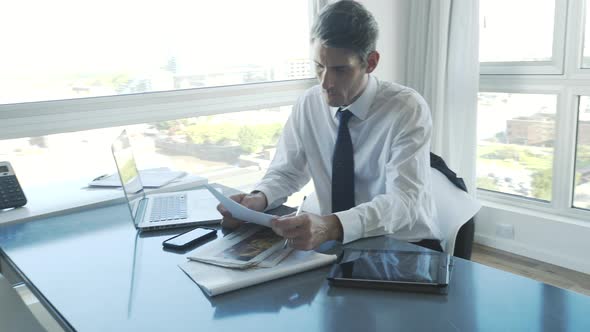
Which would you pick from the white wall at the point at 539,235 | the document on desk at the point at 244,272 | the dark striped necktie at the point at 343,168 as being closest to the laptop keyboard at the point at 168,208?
the document on desk at the point at 244,272

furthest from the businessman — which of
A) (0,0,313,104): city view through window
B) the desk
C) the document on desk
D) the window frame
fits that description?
the window frame

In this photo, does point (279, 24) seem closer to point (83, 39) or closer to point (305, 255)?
point (83, 39)

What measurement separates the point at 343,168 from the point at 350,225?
0.45 meters

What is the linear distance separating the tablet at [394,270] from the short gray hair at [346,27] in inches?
26.5

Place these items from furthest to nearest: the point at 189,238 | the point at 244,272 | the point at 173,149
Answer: the point at 173,149
the point at 189,238
the point at 244,272

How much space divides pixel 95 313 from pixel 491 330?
29.2 inches

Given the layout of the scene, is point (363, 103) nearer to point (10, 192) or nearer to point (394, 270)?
point (394, 270)

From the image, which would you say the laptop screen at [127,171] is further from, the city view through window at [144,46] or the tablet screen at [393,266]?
the city view through window at [144,46]

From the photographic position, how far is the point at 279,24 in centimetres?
325

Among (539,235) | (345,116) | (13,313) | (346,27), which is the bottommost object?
(539,235)

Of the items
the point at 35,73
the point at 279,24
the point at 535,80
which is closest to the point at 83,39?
the point at 35,73

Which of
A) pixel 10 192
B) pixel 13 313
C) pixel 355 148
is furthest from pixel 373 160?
pixel 10 192

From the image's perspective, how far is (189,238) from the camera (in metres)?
1.42

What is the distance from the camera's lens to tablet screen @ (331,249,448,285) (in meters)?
1.08
